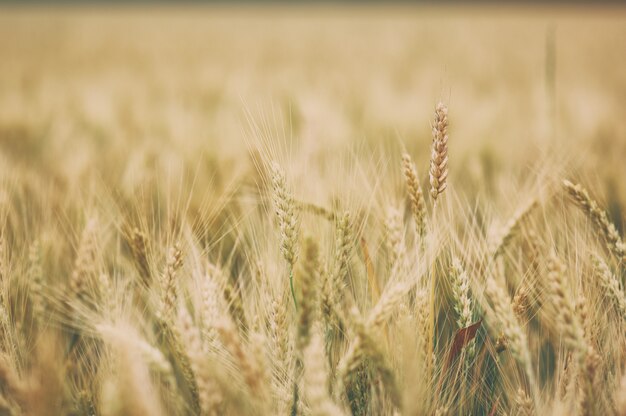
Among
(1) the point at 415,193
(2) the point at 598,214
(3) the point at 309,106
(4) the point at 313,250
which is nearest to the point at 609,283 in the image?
(2) the point at 598,214

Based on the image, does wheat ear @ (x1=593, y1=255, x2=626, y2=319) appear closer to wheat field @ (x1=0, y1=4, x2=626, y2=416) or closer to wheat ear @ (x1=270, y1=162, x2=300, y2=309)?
wheat field @ (x1=0, y1=4, x2=626, y2=416)

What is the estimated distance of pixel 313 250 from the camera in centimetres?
48

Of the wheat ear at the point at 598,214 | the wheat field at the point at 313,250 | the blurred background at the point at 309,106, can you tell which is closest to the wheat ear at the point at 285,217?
the wheat field at the point at 313,250

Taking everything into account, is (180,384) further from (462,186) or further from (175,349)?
(462,186)

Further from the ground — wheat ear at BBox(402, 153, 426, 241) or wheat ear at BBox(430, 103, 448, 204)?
wheat ear at BBox(430, 103, 448, 204)

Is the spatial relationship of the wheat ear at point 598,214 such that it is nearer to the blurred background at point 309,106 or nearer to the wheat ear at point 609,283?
the wheat ear at point 609,283

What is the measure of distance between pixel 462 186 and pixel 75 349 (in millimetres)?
1100

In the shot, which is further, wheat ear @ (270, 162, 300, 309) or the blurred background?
the blurred background

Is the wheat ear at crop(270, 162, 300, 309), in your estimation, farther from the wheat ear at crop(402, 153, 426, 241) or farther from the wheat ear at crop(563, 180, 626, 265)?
the wheat ear at crop(563, 180, 626, 265)

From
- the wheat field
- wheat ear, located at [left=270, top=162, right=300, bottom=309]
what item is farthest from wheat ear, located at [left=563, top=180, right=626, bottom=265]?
wheat ear, located at [left=270, top=162, right=300, bottom=309]

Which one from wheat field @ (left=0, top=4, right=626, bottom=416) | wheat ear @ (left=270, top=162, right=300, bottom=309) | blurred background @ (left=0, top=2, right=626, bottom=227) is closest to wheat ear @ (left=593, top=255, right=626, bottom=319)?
wheat field @ (left=0, top=4, right=626, bottom=416)

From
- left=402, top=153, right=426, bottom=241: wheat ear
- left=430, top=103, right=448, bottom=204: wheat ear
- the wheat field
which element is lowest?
the wheat field

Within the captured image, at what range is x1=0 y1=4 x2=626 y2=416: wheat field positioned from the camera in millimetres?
528

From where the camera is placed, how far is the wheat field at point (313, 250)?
0.53 meters
